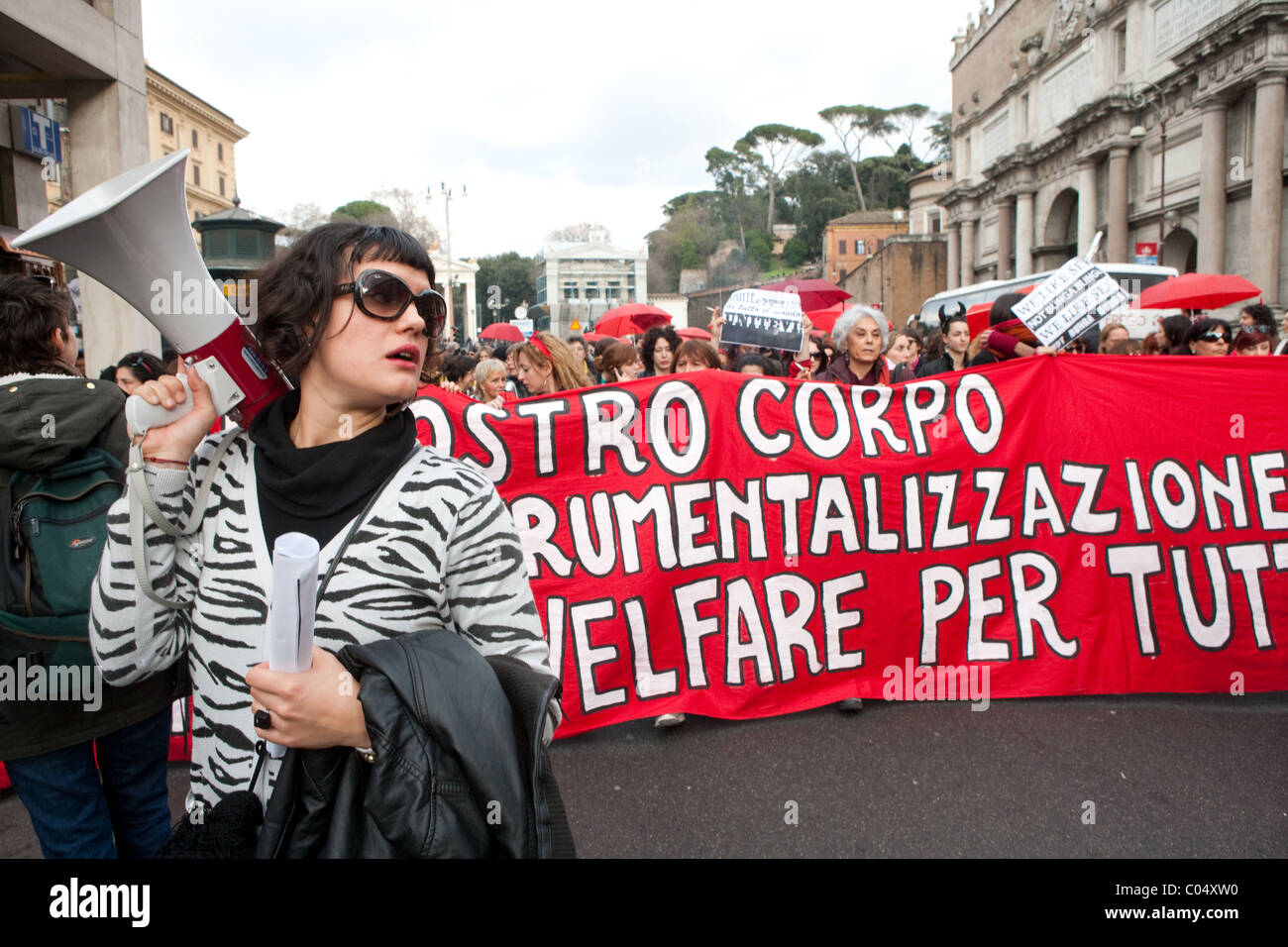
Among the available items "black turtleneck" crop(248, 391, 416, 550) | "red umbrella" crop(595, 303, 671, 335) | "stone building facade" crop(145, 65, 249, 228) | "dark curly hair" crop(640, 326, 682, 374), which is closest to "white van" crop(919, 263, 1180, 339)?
"dark curly hair" crop(640, 326, 682, 374)

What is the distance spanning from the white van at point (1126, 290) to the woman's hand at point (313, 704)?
6385 mm

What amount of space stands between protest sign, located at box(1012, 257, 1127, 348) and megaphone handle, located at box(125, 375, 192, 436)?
4.46 metres

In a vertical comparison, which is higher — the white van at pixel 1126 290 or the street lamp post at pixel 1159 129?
the street lamp post at pixel 1159 129

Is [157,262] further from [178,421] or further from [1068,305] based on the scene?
[1068,305]

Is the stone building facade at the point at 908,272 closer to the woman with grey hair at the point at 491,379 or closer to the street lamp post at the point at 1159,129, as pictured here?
the street lamp post at the point at 1159,129

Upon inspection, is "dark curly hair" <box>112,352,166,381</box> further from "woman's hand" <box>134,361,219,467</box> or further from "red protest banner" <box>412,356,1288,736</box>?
"woman's hand" <box>134,361,219,467</box>

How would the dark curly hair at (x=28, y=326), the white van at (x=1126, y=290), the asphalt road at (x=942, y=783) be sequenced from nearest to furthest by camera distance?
the dark curly hair at (x=28, y=326) → the asphalt road at (x=942, y=783) → the white van at (x=1126, y=290)

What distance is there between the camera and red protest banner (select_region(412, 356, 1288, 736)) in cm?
425

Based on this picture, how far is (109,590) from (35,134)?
11.9 meters

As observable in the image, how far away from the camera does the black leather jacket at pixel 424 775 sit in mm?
1245

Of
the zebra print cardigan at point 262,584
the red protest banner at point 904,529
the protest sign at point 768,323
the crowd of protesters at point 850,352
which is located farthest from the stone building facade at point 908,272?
the zebra print cardigan at point 262,584

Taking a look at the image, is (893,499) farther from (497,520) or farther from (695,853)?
(497,520)

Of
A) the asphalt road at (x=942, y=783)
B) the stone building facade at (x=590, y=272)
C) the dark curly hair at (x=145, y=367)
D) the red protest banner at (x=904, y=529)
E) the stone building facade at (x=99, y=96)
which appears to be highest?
the stone building facade at (x=590, y=272)

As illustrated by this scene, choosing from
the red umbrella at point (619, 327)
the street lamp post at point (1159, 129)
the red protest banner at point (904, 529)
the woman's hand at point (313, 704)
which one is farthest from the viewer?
the street lamp post at point (1159, 129)
